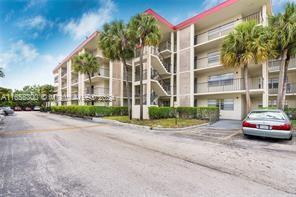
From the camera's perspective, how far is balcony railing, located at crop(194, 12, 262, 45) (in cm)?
1816

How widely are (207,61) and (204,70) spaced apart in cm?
152

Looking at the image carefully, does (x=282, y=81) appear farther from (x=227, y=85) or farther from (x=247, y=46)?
(x=227, y=85)

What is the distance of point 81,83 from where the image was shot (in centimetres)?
2970

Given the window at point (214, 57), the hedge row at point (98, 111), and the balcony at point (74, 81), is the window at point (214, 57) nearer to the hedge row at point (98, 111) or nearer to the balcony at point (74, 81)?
the hedge row at point (98, 111)

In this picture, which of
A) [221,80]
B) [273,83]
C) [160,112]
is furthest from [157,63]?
[273,83]

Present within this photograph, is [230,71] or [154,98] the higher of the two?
[230,71]

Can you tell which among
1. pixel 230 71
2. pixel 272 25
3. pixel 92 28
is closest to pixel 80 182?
pixel 272 25

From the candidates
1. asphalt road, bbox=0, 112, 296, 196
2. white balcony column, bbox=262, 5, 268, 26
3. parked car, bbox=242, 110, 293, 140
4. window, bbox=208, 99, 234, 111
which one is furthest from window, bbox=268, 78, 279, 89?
asphalt road, bbox=0, 112, 296, 196

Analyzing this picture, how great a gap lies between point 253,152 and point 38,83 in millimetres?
79728

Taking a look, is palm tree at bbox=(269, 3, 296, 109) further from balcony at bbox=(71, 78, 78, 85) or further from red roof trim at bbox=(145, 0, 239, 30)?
balcony at bbox=(71, 78, 78, 85)

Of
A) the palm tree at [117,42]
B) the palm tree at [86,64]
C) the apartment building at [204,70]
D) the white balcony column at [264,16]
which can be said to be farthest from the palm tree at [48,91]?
the white balcony column at [264,16]

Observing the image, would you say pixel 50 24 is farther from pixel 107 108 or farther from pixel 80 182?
pixel 80 182

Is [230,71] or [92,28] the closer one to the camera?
[230,71]

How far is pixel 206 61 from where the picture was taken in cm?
2095
